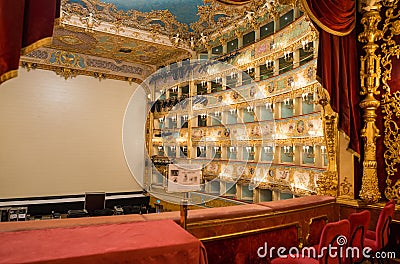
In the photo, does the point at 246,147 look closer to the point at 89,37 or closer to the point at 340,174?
the point at 340,174

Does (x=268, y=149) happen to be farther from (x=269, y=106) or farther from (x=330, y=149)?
(x=330, y=149)

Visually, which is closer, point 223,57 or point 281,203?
point 281,203

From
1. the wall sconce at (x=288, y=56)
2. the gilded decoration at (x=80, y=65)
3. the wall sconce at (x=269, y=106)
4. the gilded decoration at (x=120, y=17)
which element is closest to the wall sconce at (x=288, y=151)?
the wall sconce at (x=269, y=106)

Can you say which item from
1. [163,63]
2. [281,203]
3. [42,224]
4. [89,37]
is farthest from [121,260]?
[163,63]

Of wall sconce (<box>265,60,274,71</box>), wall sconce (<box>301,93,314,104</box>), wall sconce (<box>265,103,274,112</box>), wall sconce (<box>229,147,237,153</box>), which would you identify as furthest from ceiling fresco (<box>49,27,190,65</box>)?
wall sconce (<box>301,93,314,104</box>)

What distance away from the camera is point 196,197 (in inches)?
281

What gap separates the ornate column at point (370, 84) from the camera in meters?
3.27

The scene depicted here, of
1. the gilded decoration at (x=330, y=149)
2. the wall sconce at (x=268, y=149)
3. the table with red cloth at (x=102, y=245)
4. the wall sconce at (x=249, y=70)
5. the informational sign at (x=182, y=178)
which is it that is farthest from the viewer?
the wall sconce at (x=249, y=70)

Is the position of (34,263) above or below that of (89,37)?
below

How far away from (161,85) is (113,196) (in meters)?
3.75

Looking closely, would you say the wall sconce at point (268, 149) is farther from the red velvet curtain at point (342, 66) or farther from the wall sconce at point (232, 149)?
the red velvet curtain at point (342, 66)

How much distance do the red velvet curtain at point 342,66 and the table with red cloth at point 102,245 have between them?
2.41 meters

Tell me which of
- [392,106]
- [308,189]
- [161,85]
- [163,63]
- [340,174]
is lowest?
[308,189]

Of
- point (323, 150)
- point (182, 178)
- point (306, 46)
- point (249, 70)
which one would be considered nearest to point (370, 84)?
point (323, 150)
